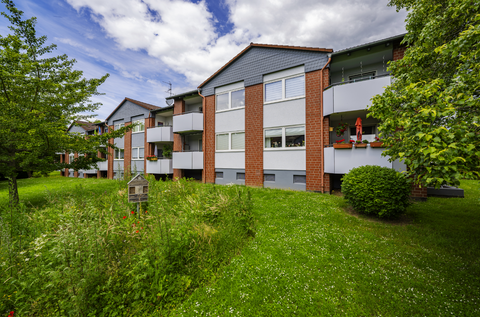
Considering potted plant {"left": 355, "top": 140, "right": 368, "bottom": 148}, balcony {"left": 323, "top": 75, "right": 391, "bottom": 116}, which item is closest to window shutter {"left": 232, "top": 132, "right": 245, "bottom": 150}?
balcony {"left": 323, "top": 75, "right": 391, "bottom": 116}

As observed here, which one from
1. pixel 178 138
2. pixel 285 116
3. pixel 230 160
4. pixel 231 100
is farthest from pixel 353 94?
pixel 178 138

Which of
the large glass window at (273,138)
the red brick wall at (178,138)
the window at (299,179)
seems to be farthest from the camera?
the red brick wall at (178,138)

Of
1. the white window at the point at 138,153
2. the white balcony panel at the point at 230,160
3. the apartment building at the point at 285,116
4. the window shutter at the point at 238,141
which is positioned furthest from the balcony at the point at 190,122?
the white window at the point at 138,153

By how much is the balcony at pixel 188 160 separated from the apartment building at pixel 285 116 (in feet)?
0.27

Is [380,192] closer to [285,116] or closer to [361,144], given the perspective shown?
[361,144]

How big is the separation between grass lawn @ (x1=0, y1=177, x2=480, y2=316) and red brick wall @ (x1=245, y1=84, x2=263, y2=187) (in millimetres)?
6435

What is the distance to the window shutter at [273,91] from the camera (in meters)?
11.7

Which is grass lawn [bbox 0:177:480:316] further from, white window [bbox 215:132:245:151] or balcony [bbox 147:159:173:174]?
balcony [bbox 147:159:173:174]

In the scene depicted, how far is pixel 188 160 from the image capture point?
14.9m

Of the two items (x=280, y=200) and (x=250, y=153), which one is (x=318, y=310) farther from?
(x=250, y=153)

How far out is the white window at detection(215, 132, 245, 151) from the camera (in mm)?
13036

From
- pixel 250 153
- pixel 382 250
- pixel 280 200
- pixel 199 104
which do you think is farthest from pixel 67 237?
pixel 199 104

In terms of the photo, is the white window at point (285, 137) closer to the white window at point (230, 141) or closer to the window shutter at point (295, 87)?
the white window at point (230, 141)

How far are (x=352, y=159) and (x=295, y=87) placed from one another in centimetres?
534
